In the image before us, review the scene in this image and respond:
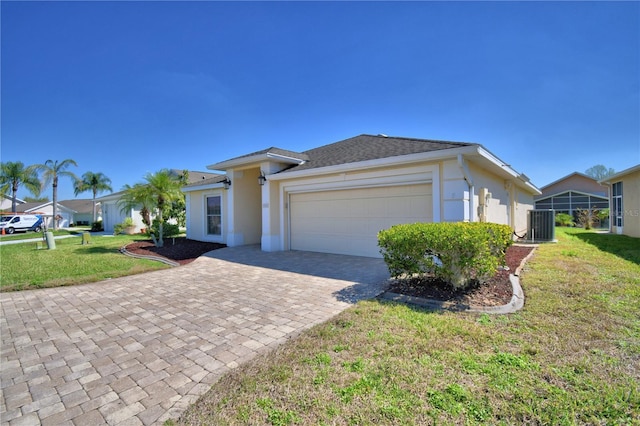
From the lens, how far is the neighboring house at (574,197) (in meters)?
26.2

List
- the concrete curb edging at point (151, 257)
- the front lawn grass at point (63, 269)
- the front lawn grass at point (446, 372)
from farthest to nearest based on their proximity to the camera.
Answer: the concrete curb edging at point (151, 257) < the front lawn grass at point (63, 269) < the front lawn grass at point (446, 372)

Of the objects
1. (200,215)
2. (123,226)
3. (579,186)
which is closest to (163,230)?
(200,215)

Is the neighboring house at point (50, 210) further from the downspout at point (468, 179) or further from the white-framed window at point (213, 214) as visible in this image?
the downspout at point (468, 179)

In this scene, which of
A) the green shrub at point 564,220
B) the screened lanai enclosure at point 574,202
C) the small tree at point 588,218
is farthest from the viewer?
the screened lanai enclosure at point 574,202

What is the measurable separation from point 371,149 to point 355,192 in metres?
1.67

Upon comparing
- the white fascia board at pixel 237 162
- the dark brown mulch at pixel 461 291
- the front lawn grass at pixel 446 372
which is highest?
the white fascia board at pixel 237 162

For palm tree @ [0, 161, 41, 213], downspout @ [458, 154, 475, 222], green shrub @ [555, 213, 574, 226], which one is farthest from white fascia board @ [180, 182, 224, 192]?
green shrub @ [555, 213, 574, 226]

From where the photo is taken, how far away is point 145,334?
3.81m

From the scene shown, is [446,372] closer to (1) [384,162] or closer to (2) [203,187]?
(1) [384,162]

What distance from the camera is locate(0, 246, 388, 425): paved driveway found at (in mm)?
2449

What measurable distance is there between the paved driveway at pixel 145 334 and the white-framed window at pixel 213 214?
659cm

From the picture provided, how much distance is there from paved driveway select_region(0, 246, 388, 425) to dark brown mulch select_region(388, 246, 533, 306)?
0.60 meters

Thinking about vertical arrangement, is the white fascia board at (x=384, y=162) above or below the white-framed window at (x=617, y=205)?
above

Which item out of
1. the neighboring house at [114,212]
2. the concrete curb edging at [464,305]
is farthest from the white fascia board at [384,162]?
the neighboring house at [114,212]
